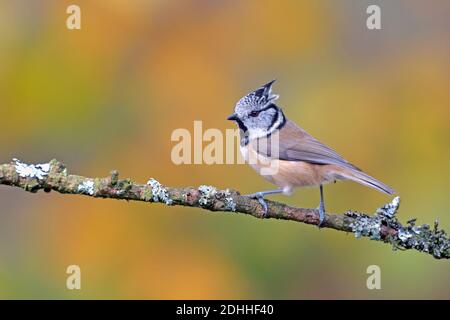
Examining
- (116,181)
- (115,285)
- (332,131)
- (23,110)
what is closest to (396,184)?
(332,131)

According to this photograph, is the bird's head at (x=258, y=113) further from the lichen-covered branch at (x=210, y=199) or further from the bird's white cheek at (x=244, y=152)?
the lichen-covered branch at (x=210, y=199)

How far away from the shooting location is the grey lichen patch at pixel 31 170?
3.63m

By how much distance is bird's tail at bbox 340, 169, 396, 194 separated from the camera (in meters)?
4.85

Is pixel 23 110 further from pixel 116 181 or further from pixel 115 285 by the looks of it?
pixel 116 181

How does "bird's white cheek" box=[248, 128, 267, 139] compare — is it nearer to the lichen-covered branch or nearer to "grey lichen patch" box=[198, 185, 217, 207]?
the lichen-covered branch

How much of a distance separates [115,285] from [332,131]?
8.48 feet

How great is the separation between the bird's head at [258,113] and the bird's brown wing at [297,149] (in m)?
0.09

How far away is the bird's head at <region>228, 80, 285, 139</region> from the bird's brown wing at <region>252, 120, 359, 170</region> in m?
0.09

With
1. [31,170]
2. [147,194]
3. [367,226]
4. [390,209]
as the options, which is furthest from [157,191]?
[390,209]

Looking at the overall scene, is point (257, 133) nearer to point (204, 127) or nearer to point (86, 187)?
point (204, 127)

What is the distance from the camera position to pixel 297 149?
5.53 metres

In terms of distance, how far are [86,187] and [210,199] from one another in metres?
0.72

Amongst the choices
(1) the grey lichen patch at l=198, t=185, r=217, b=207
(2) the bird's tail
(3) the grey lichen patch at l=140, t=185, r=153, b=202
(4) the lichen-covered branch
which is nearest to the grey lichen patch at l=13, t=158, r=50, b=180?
(4) the lichen-covered branch

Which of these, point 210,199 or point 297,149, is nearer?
point 210,199
